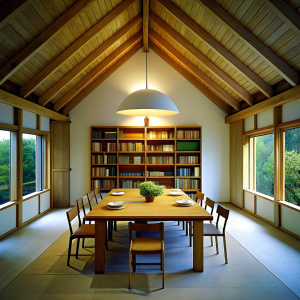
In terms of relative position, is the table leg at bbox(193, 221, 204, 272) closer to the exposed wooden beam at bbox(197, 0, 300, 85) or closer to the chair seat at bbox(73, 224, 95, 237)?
the chair seat at bbox(73, 224, 95, 237)

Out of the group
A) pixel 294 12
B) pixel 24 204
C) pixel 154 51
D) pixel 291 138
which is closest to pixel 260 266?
pixel 291 138

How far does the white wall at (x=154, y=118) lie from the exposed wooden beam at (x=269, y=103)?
857 millimetres

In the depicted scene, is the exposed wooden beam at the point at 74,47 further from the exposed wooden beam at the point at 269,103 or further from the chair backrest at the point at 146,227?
the chair backrest at the point at 146,227

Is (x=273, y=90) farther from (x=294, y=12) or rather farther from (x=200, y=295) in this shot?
(x=200, y=295)

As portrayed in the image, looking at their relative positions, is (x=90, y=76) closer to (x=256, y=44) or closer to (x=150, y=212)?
(x=256, y=44)

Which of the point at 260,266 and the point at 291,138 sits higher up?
the point at 291,138

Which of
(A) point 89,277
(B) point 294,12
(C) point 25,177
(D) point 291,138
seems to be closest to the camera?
(A) point 89,277

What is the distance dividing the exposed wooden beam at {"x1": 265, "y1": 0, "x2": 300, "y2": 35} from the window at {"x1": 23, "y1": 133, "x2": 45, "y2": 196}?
5462 mm

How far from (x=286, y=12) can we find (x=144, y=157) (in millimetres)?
5089

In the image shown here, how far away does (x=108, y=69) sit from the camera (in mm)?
7531

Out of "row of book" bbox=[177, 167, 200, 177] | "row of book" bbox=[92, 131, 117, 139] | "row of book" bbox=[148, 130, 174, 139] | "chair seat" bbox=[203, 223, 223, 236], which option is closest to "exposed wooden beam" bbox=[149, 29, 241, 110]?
"row of book" bbox=[148, 130, 174, 139]

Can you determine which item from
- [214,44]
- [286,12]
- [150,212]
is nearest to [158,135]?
[214,44]

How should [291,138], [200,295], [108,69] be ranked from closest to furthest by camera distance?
[200,295] → [291,138] → [108,69]

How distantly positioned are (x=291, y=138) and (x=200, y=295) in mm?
3562
